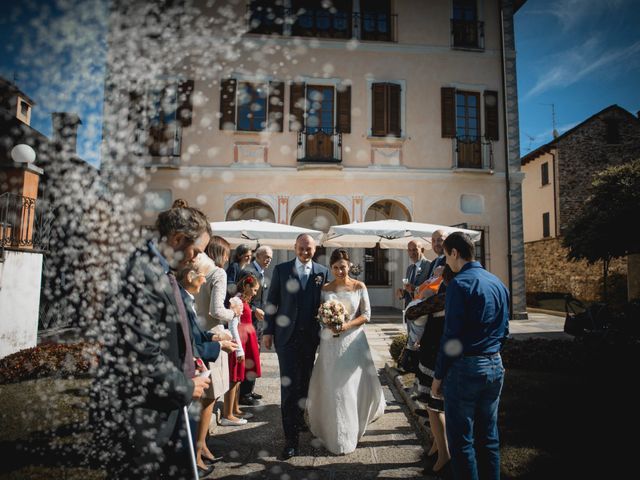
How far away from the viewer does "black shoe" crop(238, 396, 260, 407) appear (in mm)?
5230

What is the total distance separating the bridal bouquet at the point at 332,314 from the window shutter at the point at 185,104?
11.2 metres

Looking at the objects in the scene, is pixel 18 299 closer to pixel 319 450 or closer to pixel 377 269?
pixel 319 450

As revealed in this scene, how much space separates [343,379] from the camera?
12.9ft

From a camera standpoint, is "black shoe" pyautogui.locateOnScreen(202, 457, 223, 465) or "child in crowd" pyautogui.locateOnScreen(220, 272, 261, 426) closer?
"black shoe" pyautogui.locateOnScreen(202, 457, 223, 465)

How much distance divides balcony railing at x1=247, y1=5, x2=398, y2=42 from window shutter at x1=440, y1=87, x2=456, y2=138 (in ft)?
9.17

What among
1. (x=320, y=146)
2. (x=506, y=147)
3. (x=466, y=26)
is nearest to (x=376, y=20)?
(x=466, y=26)

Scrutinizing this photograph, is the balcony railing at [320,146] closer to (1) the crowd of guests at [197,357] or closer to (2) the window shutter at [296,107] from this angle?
(2) the window shutter at [296,107]

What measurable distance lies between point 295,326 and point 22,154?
594cm

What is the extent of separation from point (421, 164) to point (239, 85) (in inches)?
263

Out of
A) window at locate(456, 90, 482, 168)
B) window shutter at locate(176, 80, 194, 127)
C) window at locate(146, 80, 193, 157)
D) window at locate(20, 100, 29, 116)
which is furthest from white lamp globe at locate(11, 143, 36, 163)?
window at locate(456, 90, 482, 168)

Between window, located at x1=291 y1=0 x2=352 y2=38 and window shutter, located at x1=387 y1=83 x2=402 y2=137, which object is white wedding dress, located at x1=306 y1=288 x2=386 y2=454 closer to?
window shutter, located at x1=387 y1=83 x2=402 y2=137

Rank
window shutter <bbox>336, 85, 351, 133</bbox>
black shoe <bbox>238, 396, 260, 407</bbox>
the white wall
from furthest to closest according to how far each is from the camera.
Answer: window shutter <bbox>336, 85, 351, 133</bbox> < the white wall < black shoe <bbox>238, 396, 260, 407</bbox>

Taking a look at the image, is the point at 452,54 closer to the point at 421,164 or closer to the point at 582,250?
the point at 421,164

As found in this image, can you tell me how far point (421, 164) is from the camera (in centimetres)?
1374
